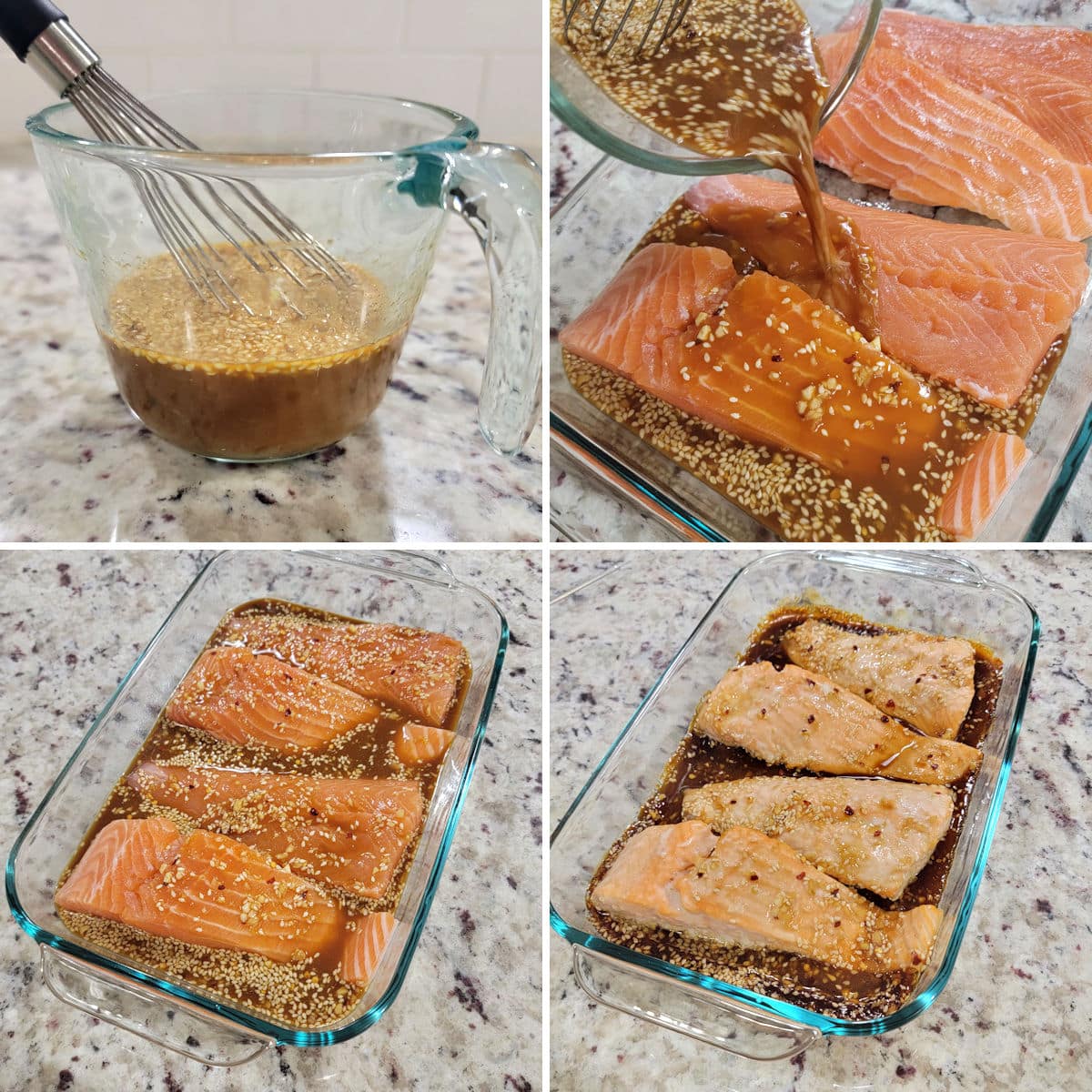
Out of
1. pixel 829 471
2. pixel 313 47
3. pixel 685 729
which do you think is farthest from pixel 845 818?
pixel 313 47

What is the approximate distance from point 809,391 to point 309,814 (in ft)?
3.11

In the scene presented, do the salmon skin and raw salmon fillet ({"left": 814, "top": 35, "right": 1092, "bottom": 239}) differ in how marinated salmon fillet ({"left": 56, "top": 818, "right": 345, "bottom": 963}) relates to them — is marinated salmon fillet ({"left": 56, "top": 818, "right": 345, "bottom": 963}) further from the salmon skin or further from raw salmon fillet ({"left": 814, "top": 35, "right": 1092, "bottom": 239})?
raw salmon fillet ({"left": 814, "top": 35, "right": 1092, "bottom": 239})

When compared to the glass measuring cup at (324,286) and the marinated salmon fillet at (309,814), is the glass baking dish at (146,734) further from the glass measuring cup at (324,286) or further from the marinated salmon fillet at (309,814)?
the glass measuring cup at (324,286)

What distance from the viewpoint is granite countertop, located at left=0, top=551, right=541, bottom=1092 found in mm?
1208

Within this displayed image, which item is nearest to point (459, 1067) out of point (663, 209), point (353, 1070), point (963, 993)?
point (353, 1070)

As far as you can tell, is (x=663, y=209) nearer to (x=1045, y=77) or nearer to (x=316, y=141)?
(x=316, y=141)

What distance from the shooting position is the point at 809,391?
1430 millimetres

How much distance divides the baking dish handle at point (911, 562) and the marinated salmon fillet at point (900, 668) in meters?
0.11

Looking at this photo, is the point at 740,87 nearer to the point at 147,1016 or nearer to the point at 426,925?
the point at 426,925

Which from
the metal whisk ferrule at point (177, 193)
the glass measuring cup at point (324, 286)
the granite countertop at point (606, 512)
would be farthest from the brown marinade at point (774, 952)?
the metal whisk ferrule at point (177, 193)

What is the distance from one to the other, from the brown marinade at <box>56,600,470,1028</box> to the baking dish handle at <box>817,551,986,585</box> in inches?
27.0

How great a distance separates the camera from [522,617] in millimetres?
1843

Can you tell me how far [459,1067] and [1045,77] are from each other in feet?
6.19

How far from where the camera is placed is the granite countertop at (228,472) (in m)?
1.55
